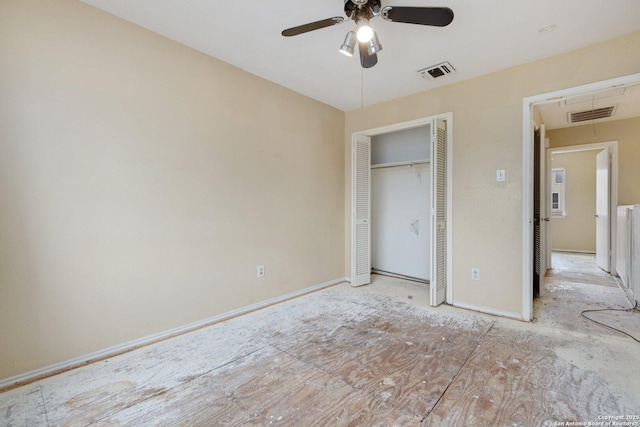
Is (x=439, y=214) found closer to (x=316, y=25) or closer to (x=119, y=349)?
(x=316, y=25)

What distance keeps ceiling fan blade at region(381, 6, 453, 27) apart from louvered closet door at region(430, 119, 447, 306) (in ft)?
4.95

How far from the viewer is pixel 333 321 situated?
2.70 meters

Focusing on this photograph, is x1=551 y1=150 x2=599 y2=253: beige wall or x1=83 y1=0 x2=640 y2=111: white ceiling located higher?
x1=83 y1=0 x2=640 y2=111: white ceiling

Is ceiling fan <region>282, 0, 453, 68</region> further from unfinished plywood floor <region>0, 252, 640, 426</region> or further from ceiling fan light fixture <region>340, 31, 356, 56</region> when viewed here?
unfinished plywood floor <region>0, 252, 640, 426</region>

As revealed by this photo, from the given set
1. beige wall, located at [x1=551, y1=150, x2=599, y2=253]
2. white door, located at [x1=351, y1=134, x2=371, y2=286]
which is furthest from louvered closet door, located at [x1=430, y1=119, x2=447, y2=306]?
beige wall, located at [x1=551, y1=150, x2=599, y2=253]

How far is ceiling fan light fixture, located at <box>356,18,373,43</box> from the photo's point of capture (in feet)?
5.73

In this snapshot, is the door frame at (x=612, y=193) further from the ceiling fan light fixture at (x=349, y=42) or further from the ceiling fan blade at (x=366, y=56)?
the ceiling fan light fixture at (x=349, y=42)

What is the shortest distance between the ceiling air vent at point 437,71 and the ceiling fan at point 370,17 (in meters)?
1.17

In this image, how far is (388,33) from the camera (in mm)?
2252

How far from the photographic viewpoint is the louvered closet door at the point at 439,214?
10.0 feet

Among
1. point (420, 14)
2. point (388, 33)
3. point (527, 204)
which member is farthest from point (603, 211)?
point (420, 14)

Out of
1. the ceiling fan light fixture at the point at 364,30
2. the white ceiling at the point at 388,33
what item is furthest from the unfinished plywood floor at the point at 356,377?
the white ceiling at the point at 388,33

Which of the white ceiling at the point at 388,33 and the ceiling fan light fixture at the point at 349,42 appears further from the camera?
the white ceiling at the point at 388,33

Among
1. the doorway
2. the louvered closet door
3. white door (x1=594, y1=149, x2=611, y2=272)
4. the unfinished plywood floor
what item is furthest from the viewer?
white door (x1=594, y1=149, x2=611, y2=272)
